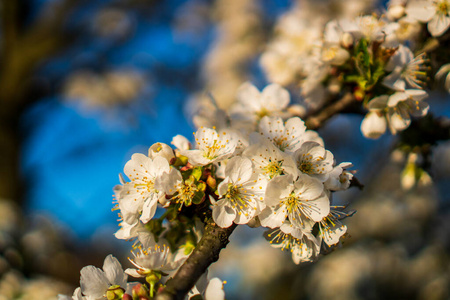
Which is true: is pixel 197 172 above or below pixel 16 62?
below

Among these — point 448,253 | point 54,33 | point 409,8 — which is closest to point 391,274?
point 448,253

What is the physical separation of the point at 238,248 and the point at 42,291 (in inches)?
204

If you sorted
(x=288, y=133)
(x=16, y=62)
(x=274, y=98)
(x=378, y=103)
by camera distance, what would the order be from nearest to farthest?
(x=288, y=133), (x=378, y=103), (x=274, y=98), (x=16, y=62)

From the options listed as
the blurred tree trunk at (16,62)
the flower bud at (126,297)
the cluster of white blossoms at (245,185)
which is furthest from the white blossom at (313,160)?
the blurred tree trunk at (16,62)

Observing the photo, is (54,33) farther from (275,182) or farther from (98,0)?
(275,182)

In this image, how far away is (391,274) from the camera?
534 cm

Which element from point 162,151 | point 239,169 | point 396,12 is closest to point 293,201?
point 239,169

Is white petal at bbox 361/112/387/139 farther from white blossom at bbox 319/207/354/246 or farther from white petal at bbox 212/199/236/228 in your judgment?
white petal at bbox 212/199/236/228

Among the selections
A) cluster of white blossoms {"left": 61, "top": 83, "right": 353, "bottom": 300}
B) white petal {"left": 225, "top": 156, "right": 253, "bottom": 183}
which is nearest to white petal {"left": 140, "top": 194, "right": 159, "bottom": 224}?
cluster of white blossoms {"left": 61, "top": 83, "right": 353, "bottom": 300}

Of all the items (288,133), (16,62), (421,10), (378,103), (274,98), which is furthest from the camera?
(16,62)

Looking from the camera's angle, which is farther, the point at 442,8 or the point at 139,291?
the point at 442,8

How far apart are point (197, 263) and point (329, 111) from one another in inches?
32.5

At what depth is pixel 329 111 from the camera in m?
1.40

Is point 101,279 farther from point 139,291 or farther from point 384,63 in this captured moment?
point 384,63
